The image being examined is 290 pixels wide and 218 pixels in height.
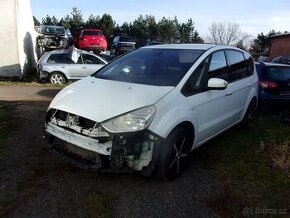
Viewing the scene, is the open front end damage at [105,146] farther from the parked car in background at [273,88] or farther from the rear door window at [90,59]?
the rear door window at [90,59]

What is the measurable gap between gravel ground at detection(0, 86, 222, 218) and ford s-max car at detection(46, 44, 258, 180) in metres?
0.29

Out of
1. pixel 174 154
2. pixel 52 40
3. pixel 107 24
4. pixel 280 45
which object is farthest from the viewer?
pixel 107 24

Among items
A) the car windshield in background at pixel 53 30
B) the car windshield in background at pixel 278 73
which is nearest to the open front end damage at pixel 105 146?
the car windshield in background at pixel 278 73

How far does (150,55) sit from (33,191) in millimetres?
2654

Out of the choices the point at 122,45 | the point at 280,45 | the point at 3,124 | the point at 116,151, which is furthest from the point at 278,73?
the point at 280,45

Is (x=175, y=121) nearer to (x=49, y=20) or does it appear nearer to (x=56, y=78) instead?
(x=56, y=78)

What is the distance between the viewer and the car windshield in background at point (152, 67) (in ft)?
15.4

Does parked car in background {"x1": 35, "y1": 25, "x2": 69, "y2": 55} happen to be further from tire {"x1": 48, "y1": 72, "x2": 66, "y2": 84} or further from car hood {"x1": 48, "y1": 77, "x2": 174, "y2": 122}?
car hood {"x1": 48, "y1": 77, "x2": 174, "y2": 122}

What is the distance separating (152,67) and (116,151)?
5.57ft

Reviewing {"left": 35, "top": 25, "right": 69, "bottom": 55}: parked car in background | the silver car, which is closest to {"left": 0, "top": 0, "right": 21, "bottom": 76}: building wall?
the silver car

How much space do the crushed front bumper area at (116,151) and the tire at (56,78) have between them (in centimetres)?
1022

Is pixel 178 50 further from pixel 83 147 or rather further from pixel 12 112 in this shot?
pixel 12 112

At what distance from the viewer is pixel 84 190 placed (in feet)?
13.5

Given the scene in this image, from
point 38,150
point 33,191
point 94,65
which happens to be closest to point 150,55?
point 38,150
